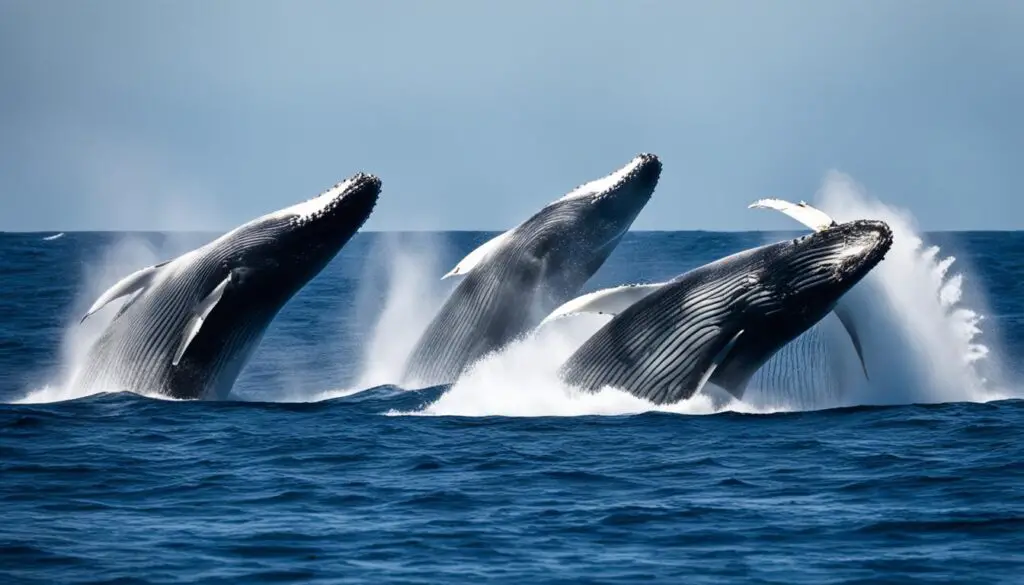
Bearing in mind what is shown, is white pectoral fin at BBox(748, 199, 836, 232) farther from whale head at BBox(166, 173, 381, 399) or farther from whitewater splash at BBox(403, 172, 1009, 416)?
whale head at BBox(166, 173, 381, 399)

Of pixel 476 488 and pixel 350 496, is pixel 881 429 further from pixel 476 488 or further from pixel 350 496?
pixel 350 496

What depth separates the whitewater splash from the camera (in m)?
17.7

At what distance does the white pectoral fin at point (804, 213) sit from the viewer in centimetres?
1593

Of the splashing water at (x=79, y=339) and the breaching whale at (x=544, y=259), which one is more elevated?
the breaching whale at (x=544, y=259)

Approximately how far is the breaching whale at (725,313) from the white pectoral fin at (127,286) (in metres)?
5.21

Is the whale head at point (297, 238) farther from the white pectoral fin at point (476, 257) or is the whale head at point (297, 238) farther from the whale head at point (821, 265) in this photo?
the whale head at point (821, 265)

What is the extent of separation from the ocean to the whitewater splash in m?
0.04

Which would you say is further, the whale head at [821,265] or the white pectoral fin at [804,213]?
the white pectoral fin at [804,213]

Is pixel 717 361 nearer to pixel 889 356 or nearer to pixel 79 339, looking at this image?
pixel 889 356

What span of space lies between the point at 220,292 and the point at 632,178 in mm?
5508

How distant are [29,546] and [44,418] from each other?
6.07 meters

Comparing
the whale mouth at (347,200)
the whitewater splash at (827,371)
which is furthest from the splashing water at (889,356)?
the whale mouth at (347,200)

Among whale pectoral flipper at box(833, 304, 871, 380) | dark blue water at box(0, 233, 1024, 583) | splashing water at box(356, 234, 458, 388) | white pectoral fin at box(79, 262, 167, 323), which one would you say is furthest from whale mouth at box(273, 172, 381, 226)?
whale pectoral flipper at box(833, 304, 871, 380)

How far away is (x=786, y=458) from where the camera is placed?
1473 cm
